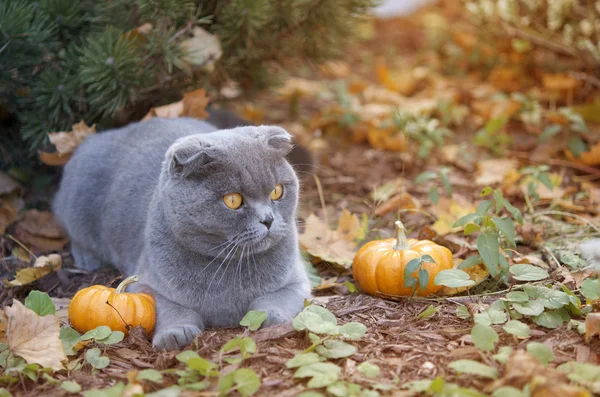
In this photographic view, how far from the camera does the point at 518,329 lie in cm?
203

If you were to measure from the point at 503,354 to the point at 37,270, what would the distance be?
2.06 metres

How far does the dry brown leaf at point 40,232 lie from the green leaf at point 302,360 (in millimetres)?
1870

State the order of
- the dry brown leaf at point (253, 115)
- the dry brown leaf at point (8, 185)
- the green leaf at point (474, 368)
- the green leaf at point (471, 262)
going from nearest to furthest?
the green leaf at point (474, 368)
the green leaf at point (471, 262)
the dry brown leaf at point (8, 185)
the dry brown leaf at point (253, 115)

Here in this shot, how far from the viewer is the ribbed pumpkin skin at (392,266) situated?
2.49 meters

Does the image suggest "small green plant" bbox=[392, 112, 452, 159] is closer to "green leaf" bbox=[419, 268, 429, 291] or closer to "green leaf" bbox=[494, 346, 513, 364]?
"green leaf" bbox=[419, 268, 429, 291]

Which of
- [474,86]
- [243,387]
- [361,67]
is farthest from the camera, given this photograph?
[361,67]

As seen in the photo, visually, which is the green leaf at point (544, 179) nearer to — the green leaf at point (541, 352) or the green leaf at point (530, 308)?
the green leaf at point (530, 308)

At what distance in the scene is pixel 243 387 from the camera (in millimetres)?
1837

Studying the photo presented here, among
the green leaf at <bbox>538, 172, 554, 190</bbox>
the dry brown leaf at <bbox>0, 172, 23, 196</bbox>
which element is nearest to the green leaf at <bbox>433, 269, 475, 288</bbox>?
the green leaf at <bbox>538, 172, 554, 190</bbox>

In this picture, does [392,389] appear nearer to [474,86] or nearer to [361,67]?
[474,86]

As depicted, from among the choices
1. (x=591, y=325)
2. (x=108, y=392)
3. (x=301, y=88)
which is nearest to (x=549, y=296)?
(x=591, y=325)

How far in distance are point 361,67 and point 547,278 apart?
4458 mm

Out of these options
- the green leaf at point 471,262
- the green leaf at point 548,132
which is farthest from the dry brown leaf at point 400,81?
the green leaf at point 471,262

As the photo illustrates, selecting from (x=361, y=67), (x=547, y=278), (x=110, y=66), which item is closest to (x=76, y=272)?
(x=110, y=66)
